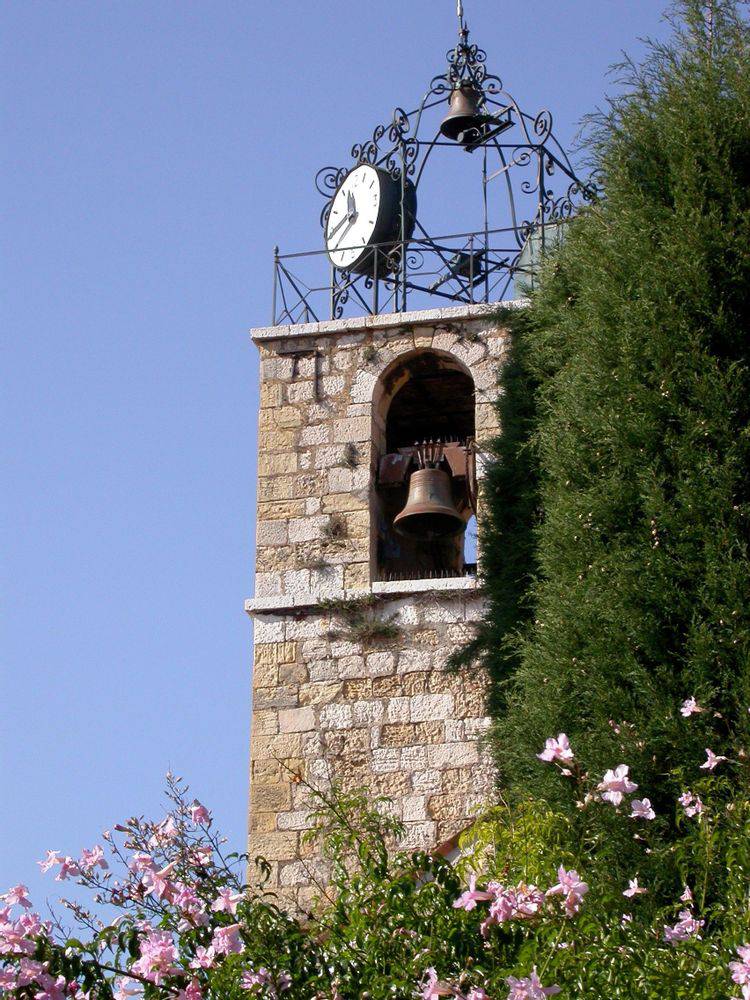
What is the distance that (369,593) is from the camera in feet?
36.0

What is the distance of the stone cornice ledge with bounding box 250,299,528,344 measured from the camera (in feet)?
38.1

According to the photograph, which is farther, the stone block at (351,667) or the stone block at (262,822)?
the stone block at (351,667)

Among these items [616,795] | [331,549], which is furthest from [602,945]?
[331,549]

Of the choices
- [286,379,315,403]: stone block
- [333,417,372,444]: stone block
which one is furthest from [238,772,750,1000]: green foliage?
[286,379,315,403]: stone block

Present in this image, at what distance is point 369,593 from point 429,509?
2.07 ft

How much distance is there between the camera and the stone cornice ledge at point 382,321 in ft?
38.1

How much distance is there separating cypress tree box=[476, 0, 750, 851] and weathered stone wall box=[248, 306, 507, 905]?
49 centimetres

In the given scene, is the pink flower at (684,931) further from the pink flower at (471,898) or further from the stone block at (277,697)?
the stone block at (277,697)

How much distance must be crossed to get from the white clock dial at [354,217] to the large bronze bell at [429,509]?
6.35 ft

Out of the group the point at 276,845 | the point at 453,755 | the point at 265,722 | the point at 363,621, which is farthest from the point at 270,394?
the point at 276,845

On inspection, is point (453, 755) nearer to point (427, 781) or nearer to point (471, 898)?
point (427, 781)

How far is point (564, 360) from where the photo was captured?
10.5 m

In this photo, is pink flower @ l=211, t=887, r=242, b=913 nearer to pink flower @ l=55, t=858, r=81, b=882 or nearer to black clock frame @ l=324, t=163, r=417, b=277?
pink flower @ l=55, t=858, r=81, b=882

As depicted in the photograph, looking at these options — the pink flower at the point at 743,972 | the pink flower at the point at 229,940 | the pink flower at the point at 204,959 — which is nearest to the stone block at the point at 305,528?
the pink flower at the point at 204,959
